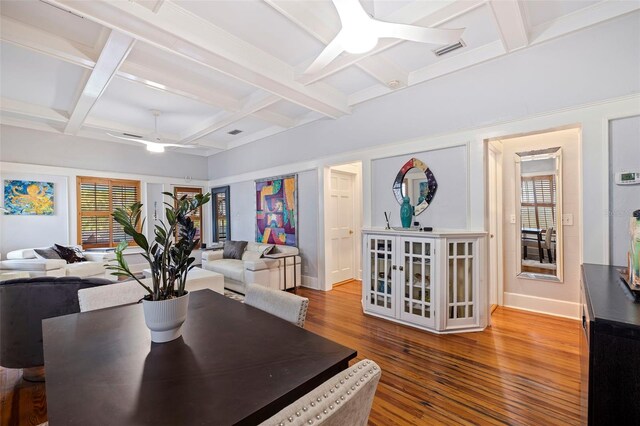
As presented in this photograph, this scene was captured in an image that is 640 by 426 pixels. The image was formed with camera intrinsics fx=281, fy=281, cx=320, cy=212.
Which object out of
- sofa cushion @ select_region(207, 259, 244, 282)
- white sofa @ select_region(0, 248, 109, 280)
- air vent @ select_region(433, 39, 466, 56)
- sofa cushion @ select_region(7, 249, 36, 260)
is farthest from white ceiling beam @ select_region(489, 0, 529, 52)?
sofa cushion @ select_region(7, 249, 36, 260)

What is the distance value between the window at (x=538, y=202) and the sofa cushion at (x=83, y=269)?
6.25 metres

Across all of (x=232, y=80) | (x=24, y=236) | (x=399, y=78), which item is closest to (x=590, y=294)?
(x=399, y=78)

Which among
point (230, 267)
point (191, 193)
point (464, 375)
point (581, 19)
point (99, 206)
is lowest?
point (464, 375)

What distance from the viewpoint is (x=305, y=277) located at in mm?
5145

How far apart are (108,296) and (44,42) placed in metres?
2.62

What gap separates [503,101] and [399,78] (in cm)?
118

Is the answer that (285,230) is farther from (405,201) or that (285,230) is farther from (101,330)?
(101,330)

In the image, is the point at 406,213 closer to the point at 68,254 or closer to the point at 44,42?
the point at 44,42

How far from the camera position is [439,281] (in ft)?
9.96

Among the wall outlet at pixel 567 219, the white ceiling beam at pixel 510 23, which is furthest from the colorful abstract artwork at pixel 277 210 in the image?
the wall outlet at pixel 567 219

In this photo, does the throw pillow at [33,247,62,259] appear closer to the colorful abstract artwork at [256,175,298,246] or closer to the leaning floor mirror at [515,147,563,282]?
the colorful abstract artwork at [256,175,298,246]

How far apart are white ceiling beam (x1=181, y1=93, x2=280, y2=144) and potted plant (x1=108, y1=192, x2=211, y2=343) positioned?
9.83ft

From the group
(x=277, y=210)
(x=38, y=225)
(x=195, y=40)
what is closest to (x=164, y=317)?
(x=195, y=40)

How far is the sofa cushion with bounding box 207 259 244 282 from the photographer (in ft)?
15.5
